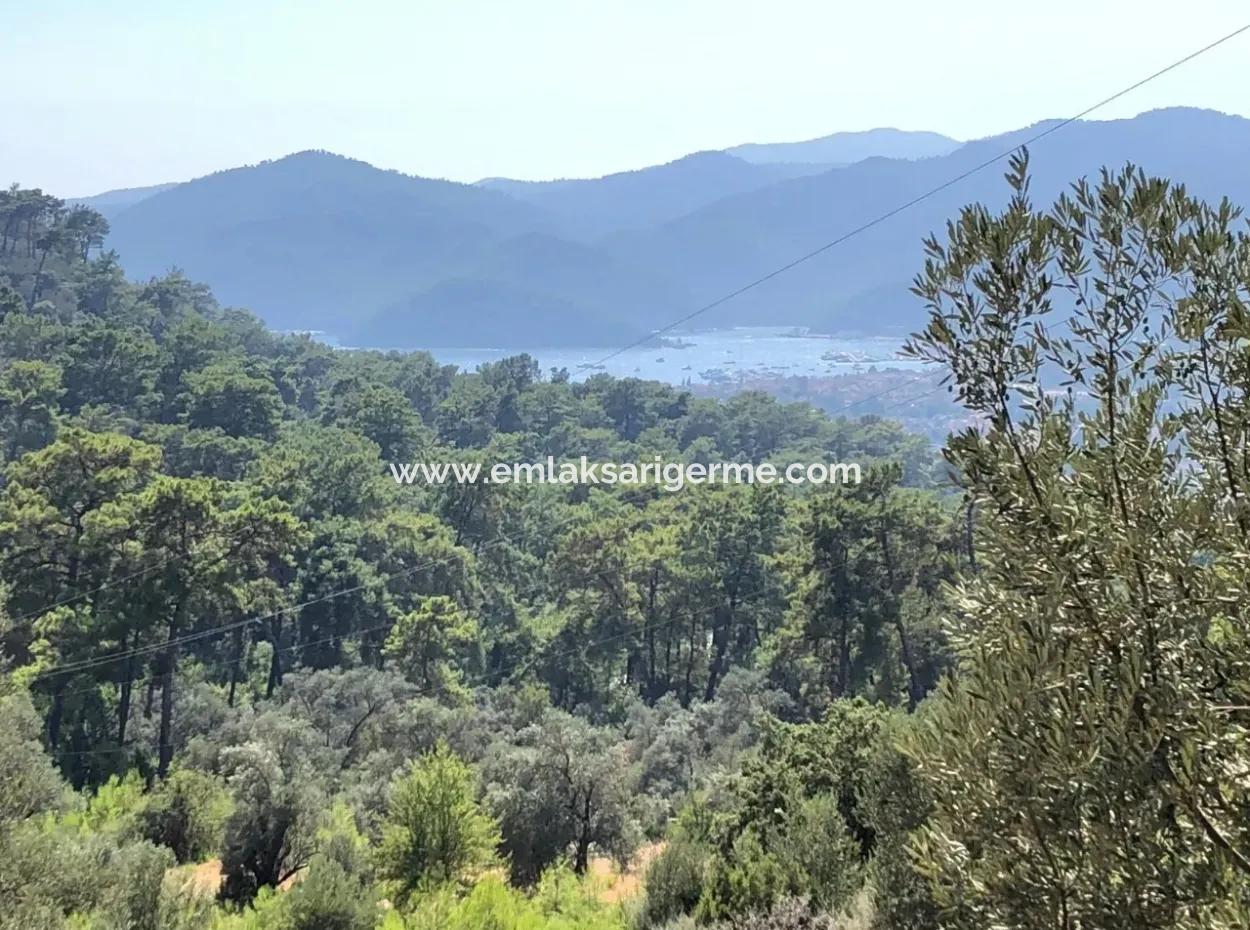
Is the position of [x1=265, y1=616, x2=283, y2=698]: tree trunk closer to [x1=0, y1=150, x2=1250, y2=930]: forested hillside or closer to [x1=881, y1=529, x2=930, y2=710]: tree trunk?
[x1=0, y1=150, x2=1250, y2=930]: forested hillside

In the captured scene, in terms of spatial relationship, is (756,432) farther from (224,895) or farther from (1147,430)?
(1147,430)

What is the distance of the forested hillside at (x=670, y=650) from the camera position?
7.22 ft

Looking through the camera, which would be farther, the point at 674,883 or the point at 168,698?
the point at 168,698

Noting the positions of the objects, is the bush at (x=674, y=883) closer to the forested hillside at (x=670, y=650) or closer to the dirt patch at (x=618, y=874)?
the forested hillside at (x=670, y=650)

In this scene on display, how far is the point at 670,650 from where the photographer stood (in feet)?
96.6

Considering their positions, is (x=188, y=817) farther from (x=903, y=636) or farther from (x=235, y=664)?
(x=903, y=636)

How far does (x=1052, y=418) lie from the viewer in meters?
2.60

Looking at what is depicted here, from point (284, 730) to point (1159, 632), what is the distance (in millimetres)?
16365

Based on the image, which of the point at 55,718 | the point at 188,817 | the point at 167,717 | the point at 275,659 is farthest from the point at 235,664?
the point at 188,817

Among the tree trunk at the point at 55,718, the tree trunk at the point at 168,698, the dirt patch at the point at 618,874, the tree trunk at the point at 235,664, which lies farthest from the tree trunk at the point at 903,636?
the tree trunk at the point at 55,718

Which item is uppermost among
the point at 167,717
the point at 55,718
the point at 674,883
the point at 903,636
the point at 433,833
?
the point at 674,883

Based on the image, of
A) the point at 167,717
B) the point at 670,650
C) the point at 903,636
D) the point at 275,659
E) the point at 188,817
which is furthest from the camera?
the point at 670,650

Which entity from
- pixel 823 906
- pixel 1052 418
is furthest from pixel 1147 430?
pixel 823 906

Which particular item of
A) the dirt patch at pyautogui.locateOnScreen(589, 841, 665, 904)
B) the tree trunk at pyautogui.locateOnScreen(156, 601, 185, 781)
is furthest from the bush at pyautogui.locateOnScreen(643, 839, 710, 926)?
the tree trunk at pyautogui.locateOnScreen(156, 601, 185, 781)
